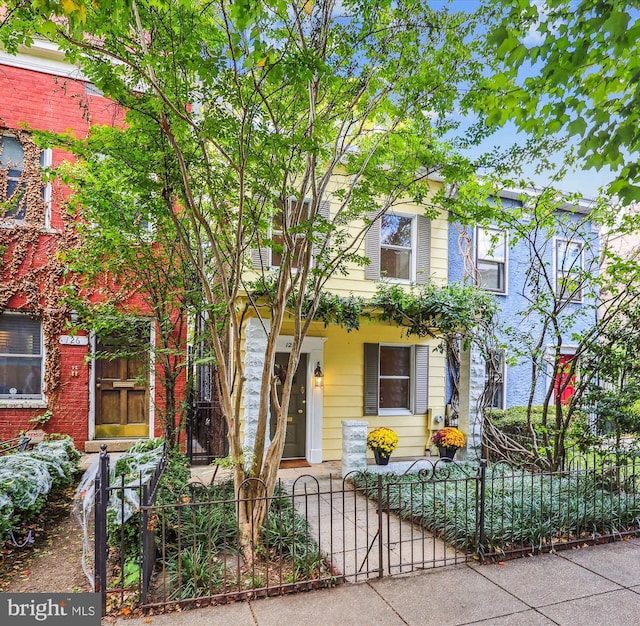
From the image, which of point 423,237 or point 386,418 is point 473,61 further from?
point 386,418

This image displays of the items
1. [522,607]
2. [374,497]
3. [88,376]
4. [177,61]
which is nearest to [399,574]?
[522,607]

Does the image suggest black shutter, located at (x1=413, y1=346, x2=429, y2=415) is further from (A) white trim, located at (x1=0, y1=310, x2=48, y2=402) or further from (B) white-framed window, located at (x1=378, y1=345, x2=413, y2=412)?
(A) white trim, located at (x1=0, y1=310, x2=48, y2=402)

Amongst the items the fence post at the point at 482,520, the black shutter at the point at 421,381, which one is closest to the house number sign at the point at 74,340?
the black shutter at the point at 421,381

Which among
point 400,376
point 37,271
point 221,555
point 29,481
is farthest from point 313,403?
point 37,271

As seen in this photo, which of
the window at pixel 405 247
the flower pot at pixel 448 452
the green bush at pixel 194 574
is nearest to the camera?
the green bush at pixel 194 574

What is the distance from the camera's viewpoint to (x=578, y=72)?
3.13m

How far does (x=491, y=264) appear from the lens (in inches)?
399

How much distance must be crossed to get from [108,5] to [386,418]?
7.66 m

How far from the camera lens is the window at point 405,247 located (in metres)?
8.79

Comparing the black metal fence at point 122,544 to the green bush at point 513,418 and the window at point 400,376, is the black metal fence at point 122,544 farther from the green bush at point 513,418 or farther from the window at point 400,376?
the green bush at point 513,418

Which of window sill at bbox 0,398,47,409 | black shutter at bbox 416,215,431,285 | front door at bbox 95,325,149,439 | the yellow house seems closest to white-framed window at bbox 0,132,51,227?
front door at bbox 95,325,149,439

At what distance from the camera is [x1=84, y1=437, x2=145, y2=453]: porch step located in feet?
25.5

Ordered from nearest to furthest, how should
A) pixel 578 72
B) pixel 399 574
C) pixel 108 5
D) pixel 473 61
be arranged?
pixel 108 5 → pixel 578 72 → pixel 399 574 → pixel 473 61

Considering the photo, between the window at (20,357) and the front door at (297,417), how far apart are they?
4.28 m
